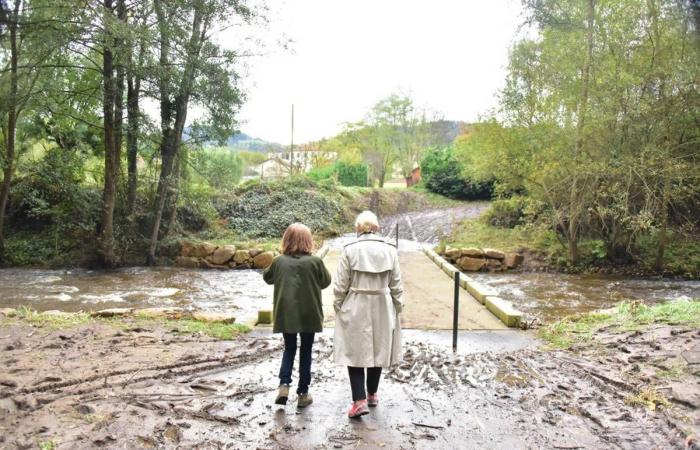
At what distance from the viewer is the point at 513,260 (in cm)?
1528

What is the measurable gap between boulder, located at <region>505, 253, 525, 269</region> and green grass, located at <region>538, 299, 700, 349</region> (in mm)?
7926

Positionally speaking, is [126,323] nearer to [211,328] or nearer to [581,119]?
[211,328]

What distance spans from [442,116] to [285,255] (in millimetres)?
37182

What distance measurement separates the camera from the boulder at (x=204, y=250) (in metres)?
15.9

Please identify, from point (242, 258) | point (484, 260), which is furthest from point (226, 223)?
point (484, 260)

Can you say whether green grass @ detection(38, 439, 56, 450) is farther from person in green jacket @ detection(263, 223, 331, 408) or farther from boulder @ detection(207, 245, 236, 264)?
boulder @ detection(207, 245, 236, 264)

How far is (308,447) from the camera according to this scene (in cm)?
346

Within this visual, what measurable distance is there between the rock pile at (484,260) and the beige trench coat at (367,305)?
11.6 meters

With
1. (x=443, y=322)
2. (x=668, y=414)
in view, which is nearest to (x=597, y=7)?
(x=443, y=322)

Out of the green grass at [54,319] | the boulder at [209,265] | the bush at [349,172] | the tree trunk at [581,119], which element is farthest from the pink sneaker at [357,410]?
the bush at [349,172]

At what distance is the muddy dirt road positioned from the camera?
3553 millimetres

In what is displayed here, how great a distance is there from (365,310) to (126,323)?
422 centimetres

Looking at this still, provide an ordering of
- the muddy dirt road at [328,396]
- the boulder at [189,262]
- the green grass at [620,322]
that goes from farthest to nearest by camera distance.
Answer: the boulder at [189,262] → the green grass at [620,322] → the muddy dirt road at [328,396]

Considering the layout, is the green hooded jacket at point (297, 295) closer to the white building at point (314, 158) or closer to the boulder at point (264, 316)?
the boulder at point (264, 316)
